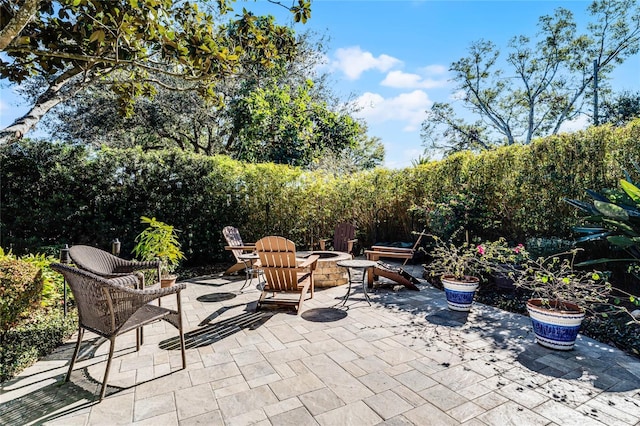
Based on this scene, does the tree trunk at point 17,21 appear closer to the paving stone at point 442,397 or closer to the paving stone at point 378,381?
the paving stone at point 378,381

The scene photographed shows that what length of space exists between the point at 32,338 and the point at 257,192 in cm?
483

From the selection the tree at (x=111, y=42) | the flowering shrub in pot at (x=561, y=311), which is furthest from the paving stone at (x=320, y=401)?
the tree at (x=111, y=42)

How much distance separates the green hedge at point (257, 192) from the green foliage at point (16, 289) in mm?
3286

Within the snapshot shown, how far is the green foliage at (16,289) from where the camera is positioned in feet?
8.26

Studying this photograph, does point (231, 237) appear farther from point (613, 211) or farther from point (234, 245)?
point (613, 211)

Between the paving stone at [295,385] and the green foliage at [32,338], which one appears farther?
the green foliage at [32,338]

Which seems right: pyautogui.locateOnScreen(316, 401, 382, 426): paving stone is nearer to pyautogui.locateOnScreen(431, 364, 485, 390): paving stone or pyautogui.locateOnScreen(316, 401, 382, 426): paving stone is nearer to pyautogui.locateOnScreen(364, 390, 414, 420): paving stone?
pyautogui.locateOnScreen(364, 390, 414, 420): paving stone

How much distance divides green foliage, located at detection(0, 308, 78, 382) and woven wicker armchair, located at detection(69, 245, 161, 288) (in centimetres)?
59

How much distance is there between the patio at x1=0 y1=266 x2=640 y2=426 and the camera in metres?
1.95

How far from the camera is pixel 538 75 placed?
18203 millimetres

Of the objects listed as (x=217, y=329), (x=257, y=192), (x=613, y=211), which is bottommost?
(x=217, y=329)

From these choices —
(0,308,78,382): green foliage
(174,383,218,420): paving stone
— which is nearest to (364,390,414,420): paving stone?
(174,383,218,420): paving stone

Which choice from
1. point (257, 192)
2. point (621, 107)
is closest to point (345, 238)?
point (257, 192)

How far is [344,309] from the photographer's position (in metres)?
4.07
